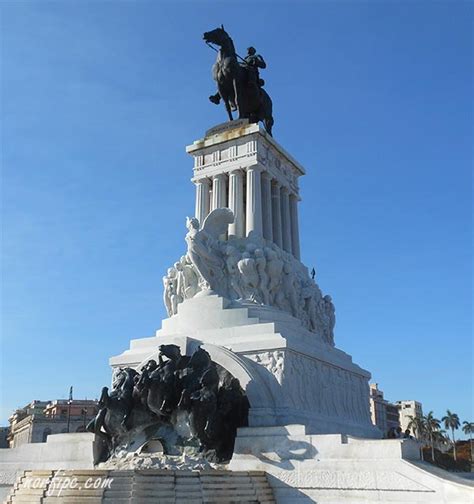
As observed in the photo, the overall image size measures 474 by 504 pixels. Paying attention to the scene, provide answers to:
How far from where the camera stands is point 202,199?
27.6 metres

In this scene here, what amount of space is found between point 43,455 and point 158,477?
7880mm

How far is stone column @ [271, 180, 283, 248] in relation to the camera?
27255 mm

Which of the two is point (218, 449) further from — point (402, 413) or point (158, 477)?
point (402, 413)

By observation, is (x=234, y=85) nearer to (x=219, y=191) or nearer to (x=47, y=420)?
(x=219, y=191)

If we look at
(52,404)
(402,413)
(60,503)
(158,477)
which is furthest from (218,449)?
(402,413)

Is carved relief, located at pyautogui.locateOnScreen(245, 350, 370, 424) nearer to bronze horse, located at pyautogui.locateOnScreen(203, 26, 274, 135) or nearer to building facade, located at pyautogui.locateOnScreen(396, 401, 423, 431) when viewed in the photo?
bronze horse, located at pyautogui.locateOnScreen(203, 26, 274, 135)

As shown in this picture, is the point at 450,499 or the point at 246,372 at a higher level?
the point at 246,372

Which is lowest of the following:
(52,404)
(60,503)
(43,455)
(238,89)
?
(60,503)

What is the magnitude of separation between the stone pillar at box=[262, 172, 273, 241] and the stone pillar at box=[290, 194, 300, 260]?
219 centimetres

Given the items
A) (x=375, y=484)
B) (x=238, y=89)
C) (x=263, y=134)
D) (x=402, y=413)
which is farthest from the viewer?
(x=402, y=413)

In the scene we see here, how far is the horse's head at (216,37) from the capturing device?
29570mm

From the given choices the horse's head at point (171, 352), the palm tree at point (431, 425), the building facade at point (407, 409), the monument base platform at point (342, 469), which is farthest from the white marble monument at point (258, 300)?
the building facade at point (407, 409)

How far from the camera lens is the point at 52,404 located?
8562 cm

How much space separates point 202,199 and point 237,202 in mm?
1904
